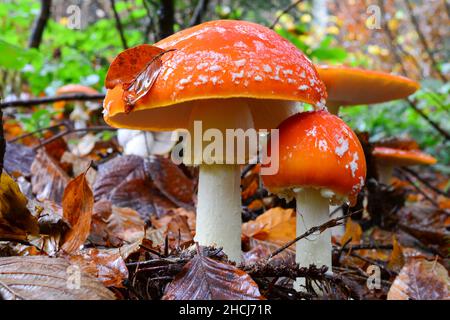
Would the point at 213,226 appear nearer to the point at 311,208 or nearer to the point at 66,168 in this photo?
the point at 311,208

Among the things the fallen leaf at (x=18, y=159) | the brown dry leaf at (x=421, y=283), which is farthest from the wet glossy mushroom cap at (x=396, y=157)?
the fallen leaf at (x=18, y=159)

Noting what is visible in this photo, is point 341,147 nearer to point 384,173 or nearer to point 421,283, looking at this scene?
point 421,283

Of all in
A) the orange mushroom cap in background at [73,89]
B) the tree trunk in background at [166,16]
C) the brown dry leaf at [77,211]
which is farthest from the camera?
the orange mushroom cap in background at [73,89]

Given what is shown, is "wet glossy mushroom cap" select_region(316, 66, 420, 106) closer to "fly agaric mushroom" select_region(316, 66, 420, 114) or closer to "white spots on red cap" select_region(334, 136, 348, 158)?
"fly agaric mushroom" select_region(316, 66, 420, 114)

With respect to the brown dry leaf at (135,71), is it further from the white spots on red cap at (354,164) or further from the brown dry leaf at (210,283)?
the white spots on red cap at (354,164)
